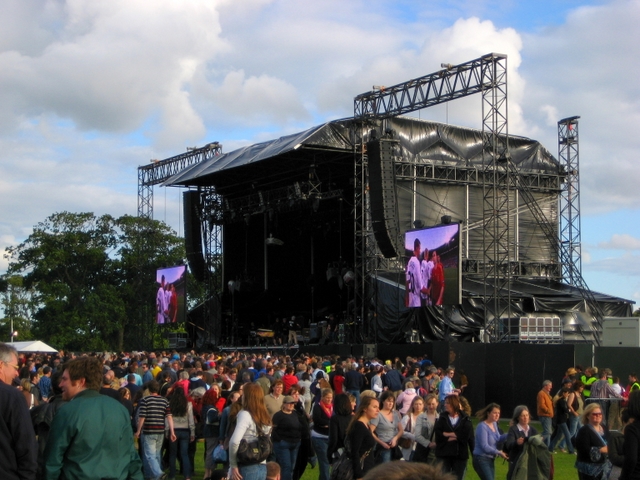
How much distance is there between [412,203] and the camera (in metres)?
34.6

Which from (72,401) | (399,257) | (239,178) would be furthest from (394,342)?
(72,401)

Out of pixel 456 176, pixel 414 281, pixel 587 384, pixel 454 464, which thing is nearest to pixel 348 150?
pixel 456 176

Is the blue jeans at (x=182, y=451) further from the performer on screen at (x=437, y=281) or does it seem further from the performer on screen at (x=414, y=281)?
the performer on screen at (x=414, y=281)

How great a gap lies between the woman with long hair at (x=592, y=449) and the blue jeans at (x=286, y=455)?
2853mm

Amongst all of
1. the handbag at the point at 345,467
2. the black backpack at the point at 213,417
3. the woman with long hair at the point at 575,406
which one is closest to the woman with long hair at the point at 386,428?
the handbag at the point at 345,467

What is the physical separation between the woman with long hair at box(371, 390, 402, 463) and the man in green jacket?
4439 millimetres

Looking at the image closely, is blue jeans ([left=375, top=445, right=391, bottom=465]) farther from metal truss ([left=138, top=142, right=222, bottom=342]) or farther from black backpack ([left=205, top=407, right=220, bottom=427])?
metal truss ([left=138, top=142, right=222, bottom=342])

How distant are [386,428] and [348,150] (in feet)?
75.6

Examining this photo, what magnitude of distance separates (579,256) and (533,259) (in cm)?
170

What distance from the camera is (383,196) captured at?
29031mm

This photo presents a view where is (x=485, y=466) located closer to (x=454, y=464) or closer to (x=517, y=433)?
(x=454, y=464)

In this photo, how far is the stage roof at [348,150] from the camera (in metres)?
31.9

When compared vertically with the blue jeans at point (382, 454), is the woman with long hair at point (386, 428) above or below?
above

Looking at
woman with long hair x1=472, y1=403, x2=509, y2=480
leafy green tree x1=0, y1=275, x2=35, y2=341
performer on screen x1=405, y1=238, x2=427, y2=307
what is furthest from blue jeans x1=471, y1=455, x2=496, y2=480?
leafy green tree x1=0, y1=275, x2=35, y2=341
